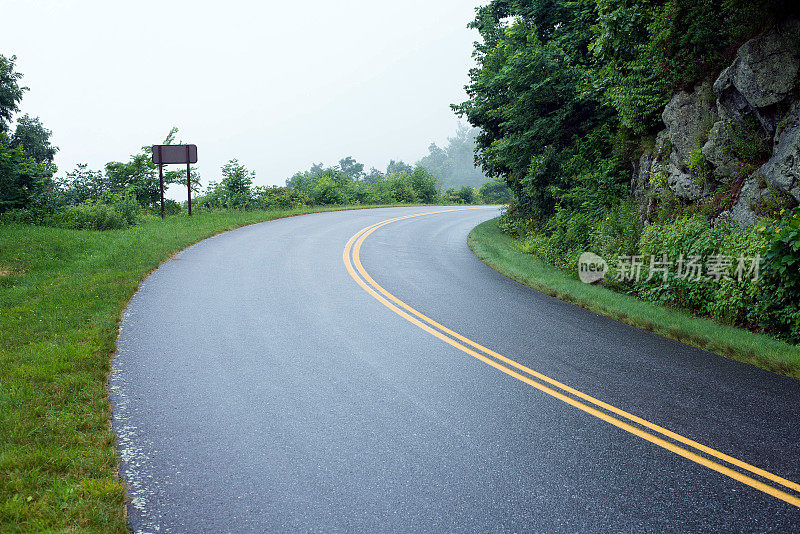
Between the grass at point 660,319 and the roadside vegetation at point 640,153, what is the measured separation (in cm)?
17

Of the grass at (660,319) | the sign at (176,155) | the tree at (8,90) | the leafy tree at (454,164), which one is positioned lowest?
the grass at (660,319)

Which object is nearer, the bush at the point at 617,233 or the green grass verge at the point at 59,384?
the green grass verge at the point at 59,384

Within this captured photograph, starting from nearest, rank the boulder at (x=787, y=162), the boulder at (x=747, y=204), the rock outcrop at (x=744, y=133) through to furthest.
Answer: the boulder at (x=787, y=162), the rock outcrop at (x=744, y=133), the boulder at (x=747, y=204)

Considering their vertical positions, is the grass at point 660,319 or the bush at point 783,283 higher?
the bush at point 783,283

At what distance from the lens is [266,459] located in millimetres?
4121

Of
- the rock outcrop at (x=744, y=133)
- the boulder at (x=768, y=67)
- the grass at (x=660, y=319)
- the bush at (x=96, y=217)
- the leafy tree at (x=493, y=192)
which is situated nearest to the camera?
the grass at (x=660, y=319)

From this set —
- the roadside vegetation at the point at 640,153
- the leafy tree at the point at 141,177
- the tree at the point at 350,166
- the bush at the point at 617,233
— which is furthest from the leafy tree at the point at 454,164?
the bush at the point at 617,233

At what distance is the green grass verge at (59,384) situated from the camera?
11.4 ft

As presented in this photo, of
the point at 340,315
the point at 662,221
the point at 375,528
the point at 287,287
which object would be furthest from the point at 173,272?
the point at 662,221

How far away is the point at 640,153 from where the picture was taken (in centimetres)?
1301

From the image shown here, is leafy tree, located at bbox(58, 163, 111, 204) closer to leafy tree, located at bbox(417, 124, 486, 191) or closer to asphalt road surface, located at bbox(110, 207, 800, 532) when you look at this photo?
asphalt road surface, located at bbox(110, 207, 800, 532)

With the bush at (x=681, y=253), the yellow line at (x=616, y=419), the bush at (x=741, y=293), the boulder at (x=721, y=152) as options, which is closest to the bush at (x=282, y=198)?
the yellow line at (x=616, y=419)

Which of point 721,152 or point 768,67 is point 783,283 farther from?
point 768,67

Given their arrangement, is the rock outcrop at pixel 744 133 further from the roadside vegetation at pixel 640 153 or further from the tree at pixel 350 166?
the tree at pixel 350 166
